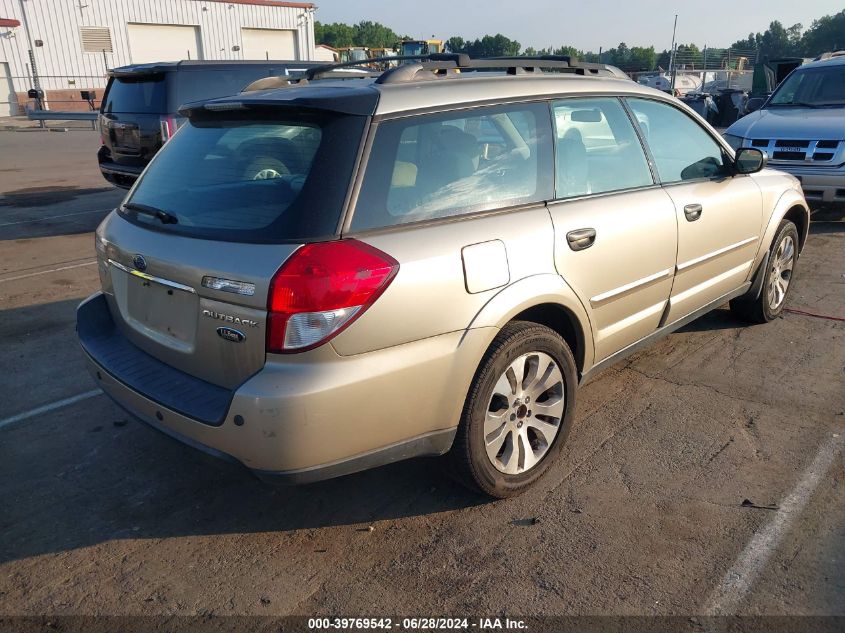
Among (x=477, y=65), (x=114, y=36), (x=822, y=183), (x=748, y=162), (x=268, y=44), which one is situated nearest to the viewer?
(x=477, y=65)

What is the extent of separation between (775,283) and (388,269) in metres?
3.93

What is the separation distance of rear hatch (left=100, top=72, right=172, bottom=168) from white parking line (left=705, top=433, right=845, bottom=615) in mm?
7257

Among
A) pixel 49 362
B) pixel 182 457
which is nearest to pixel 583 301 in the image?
pixel 182 457

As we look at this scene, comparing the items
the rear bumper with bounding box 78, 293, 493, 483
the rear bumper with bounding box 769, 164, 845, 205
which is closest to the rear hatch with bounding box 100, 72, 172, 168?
the rear bumper with bounding box 78, 293, 493, 483

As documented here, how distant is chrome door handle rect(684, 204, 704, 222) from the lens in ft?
13.5

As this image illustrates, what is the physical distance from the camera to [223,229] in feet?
9.20

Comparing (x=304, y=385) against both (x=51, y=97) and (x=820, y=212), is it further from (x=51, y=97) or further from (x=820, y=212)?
(x=51, y=97)

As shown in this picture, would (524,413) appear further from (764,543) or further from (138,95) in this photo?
(138,95)

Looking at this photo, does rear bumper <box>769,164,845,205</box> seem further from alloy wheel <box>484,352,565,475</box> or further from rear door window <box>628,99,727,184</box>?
alloy wheel <box>484,352,565,475</box>

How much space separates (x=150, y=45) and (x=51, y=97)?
6316 mm

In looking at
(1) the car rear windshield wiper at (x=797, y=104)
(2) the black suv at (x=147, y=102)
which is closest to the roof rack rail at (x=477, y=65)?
(2) the black suv at (x=147, y=102)

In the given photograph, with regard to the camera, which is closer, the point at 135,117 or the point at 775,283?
the point at 775,283

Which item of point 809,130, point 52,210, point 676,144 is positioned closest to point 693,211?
point 676,144

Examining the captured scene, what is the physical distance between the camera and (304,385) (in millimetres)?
2531
